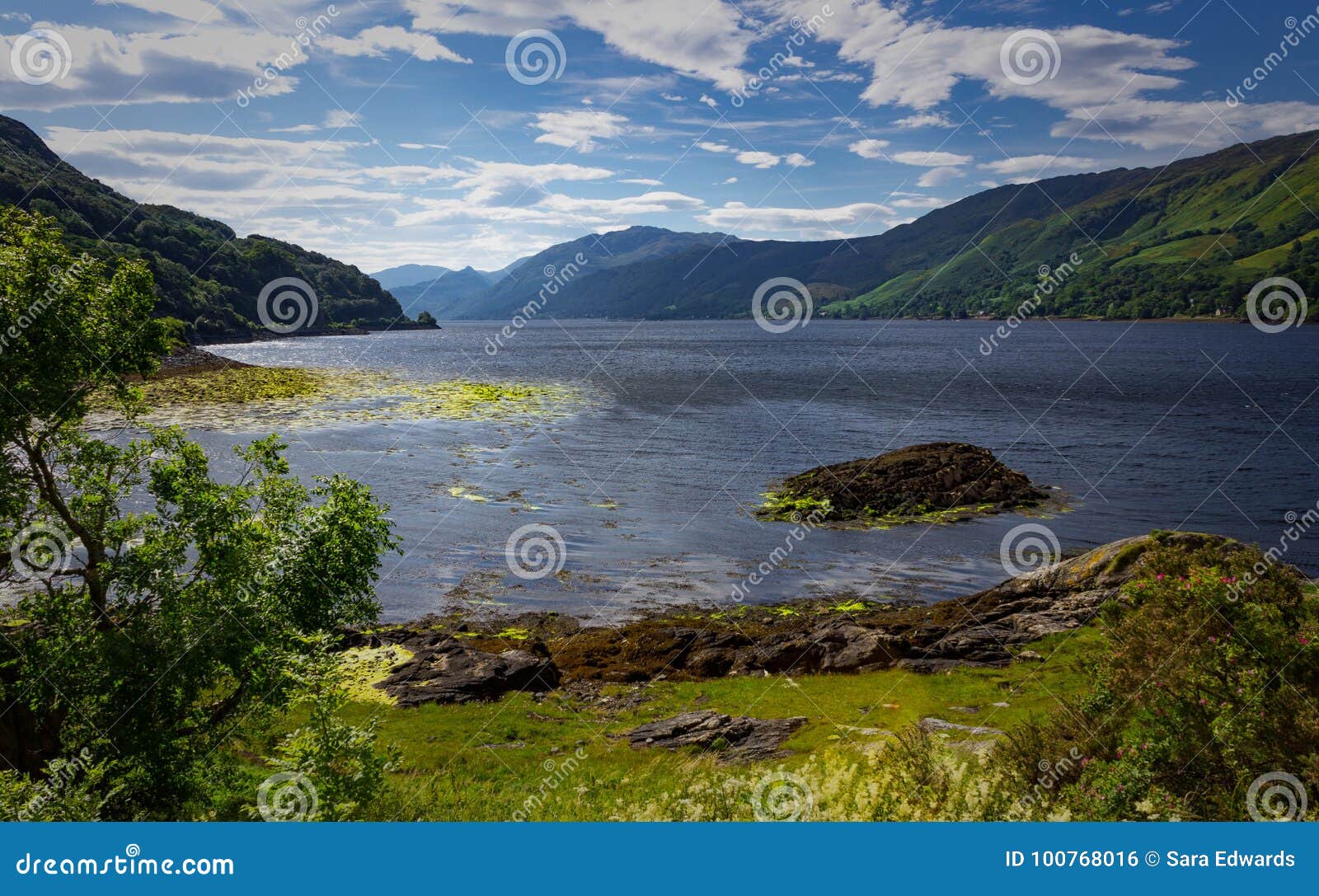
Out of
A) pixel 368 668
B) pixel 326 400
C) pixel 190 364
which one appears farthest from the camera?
pixel 190 364

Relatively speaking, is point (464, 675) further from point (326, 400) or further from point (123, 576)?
point (326, 400)

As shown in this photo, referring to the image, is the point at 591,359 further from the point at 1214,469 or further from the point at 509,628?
the point at 509,628

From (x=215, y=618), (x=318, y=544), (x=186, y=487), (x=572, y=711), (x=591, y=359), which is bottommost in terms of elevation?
(x=572, y=711)

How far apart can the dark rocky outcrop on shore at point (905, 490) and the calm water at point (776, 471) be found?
2.66 meters

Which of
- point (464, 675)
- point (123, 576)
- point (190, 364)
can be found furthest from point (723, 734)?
point (190, 364)

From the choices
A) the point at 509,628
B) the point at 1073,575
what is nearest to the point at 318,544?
the point at 509,628

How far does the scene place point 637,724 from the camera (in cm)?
2416

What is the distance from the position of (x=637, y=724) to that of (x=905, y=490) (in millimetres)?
35540

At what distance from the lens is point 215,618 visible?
15797 millimetres

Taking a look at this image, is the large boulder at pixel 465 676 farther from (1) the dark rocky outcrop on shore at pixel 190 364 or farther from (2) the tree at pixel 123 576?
(1) the dark rocky outcrop on shore at pixel 190 364

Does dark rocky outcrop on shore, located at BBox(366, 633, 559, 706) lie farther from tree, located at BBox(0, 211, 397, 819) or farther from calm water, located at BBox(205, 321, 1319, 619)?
tree, located at BBox(0, 211, 397, 819)

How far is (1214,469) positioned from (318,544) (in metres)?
68.1

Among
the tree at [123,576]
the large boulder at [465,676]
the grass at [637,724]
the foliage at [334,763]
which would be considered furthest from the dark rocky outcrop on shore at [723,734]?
the tree at [123,576]

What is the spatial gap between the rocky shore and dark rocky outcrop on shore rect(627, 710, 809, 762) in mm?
5211
